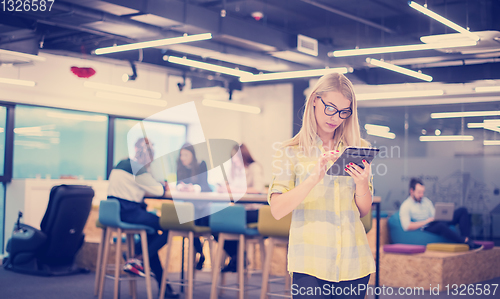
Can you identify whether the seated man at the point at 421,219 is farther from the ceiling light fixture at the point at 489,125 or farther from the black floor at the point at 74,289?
the ceiling light fixture at the point at 489,125

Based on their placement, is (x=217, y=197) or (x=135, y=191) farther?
(x=135, y=191)

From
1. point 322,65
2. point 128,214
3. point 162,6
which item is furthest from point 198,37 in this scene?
point 322,65

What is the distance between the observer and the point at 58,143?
28.2ft

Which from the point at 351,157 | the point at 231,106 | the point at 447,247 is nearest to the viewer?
the point at 351,157

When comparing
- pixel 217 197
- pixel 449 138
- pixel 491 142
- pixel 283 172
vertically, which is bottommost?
pixel 217 197

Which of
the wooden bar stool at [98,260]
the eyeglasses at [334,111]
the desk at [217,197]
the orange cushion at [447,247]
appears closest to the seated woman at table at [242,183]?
the desk at [217,197]

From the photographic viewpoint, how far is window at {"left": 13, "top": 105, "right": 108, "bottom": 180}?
793 centimetres

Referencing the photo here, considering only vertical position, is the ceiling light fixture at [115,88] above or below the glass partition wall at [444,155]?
above

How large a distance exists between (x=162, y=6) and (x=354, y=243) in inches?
220

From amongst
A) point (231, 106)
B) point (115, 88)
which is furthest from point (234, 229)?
point (231, 106)

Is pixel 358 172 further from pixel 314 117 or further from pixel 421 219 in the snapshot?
pixel 421 219

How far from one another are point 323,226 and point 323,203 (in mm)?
71

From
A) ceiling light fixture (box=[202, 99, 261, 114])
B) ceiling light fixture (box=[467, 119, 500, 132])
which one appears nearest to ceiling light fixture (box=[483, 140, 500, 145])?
ceiling light fixture (box=[467, 119, 500, 132])

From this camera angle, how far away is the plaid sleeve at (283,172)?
62.9 inches
